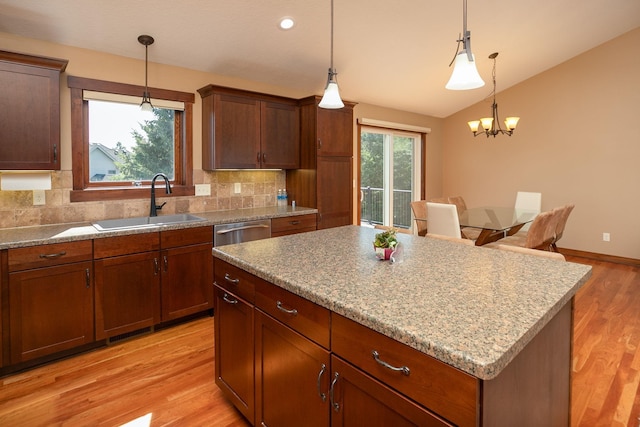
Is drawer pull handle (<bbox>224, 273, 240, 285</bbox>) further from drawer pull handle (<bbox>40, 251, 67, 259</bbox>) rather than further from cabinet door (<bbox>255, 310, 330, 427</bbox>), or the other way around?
drawer pull handle (<bbox>40, 251, 67, 259</bbox>)

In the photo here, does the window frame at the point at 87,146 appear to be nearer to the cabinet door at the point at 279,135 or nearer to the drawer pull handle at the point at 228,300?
the cabinet door at the point at 279,135

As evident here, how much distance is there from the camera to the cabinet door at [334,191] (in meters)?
4.00

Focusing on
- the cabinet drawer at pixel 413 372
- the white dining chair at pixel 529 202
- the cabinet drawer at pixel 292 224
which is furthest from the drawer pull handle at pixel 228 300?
the white dining chair at pixel 529 202

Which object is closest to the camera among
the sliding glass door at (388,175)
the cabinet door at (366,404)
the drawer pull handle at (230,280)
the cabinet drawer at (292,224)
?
the cabinet door at (366,404)

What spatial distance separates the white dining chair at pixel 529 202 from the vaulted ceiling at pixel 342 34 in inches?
70.8

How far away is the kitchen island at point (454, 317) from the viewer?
89cm

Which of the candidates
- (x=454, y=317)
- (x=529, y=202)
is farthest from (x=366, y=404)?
(x=529, y=202)

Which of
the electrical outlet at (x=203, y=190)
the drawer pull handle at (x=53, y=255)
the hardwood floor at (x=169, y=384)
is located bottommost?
the hardwood floor at (x=169, y=384)

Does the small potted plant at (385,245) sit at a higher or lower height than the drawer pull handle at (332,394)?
higher

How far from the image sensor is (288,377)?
146cm

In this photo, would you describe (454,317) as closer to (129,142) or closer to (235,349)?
(235,349)

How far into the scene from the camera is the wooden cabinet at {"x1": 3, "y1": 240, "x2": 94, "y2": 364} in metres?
2.29

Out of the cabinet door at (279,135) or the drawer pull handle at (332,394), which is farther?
the cabinet door at (279,135)

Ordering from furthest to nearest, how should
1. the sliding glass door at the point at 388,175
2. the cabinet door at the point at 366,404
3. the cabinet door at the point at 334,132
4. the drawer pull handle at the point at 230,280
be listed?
the sliding glass door at the point at 388,175 → the cabinet door at the point at 334,132 → the drawer pull handle at the point at 230,280 → the cabinet door at the point at 366,404
